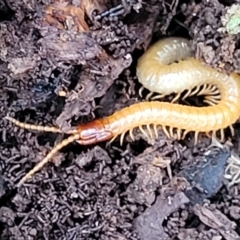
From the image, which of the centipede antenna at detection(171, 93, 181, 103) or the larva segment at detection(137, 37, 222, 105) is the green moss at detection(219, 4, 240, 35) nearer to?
the larva segment at detection(137, 37, 222, 105)

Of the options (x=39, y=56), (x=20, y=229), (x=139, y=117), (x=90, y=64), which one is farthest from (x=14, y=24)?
(x=20, y=229)

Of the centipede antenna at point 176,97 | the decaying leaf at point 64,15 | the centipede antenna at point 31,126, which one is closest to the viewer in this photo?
the decaying leaf at point 64,15

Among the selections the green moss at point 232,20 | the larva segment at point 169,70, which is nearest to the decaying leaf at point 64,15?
the larva segment at point 169,70

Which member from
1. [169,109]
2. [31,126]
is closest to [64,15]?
[31,126]

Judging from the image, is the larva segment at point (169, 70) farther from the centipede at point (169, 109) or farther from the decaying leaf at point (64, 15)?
the decaying leaf at point (64, 15)

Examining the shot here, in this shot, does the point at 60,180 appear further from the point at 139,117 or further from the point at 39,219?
the point at 139,117

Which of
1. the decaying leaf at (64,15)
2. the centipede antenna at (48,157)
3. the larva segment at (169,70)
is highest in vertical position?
the decaying leaf at (64,15)
